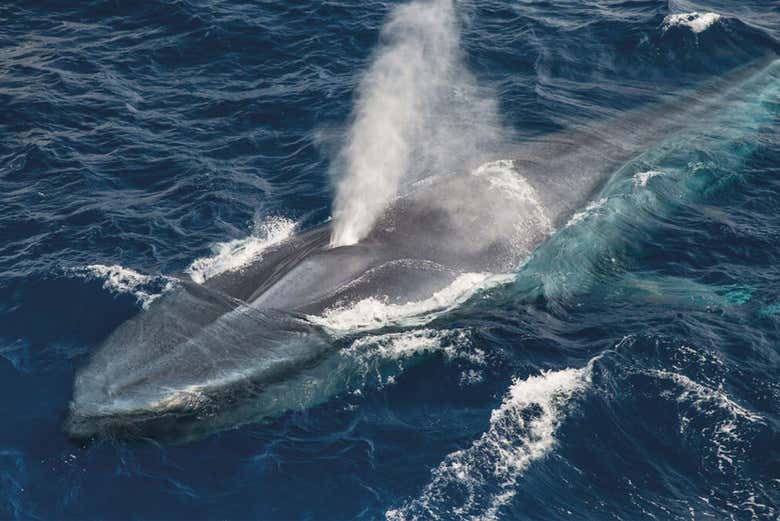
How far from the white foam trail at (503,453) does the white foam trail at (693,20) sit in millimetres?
29920

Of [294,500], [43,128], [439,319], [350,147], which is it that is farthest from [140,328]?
[43,128]

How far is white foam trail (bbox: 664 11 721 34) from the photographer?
50875 mm

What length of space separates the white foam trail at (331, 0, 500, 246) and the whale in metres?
1.23

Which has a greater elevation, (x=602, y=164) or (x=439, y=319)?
(x=602, y=164)

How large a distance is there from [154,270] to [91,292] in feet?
7.69

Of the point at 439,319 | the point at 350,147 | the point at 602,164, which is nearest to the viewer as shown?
the point at 439,319

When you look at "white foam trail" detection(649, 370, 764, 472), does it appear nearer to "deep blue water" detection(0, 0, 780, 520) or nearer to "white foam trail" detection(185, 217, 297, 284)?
"deep blue water" detection(0, 0, 780, 520)

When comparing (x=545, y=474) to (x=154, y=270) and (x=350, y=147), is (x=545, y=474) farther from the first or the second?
(x=350, y=147)

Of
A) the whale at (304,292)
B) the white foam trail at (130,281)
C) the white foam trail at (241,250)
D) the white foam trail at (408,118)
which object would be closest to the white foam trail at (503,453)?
the whale at (304,292)

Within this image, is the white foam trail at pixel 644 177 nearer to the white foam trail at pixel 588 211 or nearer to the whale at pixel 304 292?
the whale at pixel 304 292

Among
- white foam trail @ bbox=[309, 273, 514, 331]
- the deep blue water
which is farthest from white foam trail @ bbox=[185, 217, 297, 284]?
white foam trail @ bbox=[309, 273, 514, 331]

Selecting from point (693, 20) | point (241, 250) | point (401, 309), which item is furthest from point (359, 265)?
point (693, 20)

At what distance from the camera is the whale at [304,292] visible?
24469 mm

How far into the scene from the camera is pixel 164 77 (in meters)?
47.1
